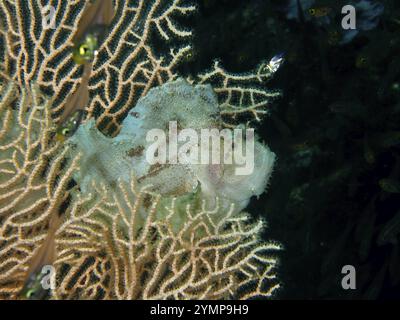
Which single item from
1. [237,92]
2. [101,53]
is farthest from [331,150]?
[101,53]

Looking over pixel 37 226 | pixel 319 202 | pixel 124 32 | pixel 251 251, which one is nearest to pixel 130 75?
pixel 124 32

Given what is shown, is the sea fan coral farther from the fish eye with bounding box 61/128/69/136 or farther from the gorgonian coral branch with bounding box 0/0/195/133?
→ the gorgonian coral branch with bounding box 0/0/195/133

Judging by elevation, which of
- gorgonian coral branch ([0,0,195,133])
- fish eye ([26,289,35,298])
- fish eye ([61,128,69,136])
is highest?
gorgonian coral branch ([0,0,195,133])

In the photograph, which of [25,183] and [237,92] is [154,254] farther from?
[237,92]

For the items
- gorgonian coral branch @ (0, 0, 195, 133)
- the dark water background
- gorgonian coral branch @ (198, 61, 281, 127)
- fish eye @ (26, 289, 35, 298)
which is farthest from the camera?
the dark water background

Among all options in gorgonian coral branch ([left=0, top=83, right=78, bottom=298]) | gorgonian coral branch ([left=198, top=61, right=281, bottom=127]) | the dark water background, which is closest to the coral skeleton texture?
gorgonian coral branch ([left=0, top=83, right=78, bottom=298])

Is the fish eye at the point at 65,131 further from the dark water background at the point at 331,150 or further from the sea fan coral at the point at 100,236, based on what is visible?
the dark water background at the point at 331,150
